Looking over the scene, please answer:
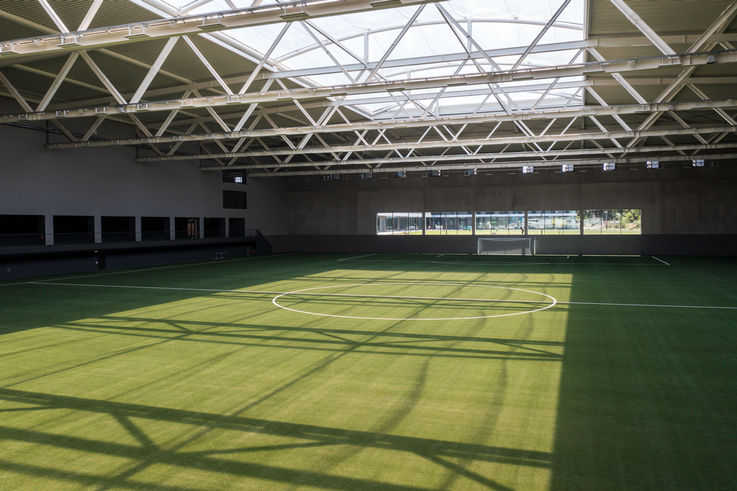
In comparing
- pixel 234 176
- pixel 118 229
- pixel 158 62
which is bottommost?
pixel 118 229

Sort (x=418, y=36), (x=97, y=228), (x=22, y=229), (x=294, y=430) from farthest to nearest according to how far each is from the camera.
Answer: (x=97, y=228) < (x=22, y=229) < (x=418, y=36) < (x=294, y=430)

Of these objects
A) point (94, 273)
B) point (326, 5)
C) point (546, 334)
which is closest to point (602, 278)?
point (546, 334)

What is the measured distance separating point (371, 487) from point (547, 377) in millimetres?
5216

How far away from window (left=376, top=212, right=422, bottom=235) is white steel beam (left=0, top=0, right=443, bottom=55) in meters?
37.2

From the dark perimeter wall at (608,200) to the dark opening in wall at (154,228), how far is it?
63.9 feet

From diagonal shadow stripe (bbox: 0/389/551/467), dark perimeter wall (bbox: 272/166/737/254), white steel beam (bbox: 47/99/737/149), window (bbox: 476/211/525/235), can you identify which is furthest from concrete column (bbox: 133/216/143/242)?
diagonal shadow stripe (bbox: 0/389/551/467)

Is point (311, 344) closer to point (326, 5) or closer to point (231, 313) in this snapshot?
point (231, 313)

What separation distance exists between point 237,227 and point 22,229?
1660cm

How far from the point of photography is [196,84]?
24.2m

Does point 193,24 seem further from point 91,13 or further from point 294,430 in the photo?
point 294,430

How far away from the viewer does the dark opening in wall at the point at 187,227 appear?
130ft

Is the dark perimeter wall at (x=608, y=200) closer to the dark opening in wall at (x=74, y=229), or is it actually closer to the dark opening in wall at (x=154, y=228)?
the dark opening in wall at (x=154, y=228)

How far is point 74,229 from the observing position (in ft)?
114

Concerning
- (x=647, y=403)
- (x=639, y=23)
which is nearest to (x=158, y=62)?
(x=639, y=23)
